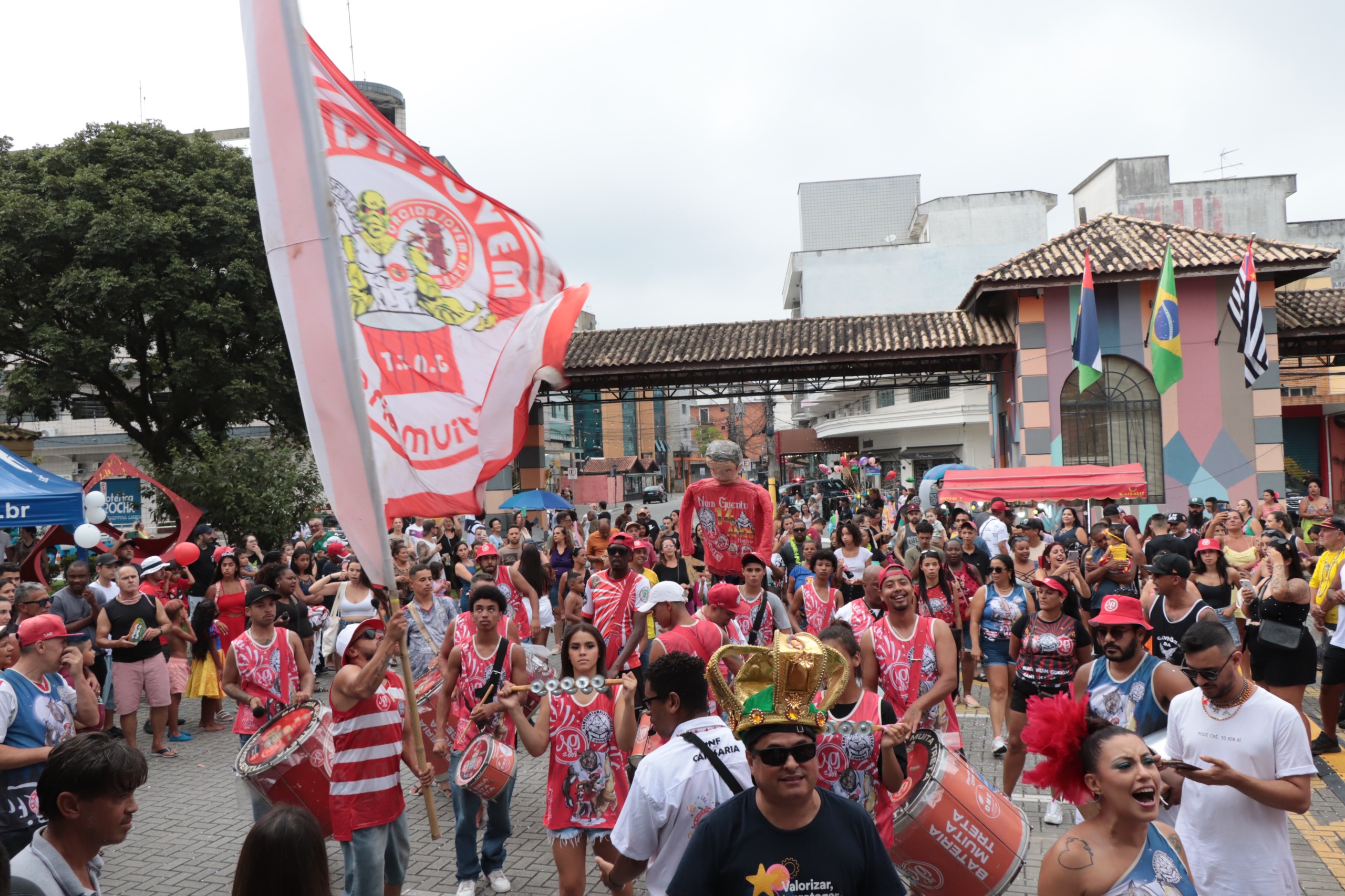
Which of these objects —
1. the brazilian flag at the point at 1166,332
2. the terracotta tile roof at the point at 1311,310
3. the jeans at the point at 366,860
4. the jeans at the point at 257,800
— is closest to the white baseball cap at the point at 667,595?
the jeans at the point at 366,860

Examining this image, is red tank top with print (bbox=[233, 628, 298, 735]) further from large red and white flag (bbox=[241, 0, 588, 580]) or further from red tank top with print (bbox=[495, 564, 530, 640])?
large red and white flag (bbox=[241, 0, 588, 580])

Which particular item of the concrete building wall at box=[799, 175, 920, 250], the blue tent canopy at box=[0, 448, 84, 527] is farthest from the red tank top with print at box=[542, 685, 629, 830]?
the concrete building wall at box=[799, 175, 920, 250]

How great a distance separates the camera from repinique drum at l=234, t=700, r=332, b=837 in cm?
489

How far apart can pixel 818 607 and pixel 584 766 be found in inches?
166

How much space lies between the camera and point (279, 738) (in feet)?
16.5

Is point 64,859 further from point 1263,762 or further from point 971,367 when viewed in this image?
point 971,367

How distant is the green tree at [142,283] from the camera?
23.5 metres

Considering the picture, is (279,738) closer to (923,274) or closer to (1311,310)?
(1311,310)

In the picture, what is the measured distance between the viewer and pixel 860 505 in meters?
26.2

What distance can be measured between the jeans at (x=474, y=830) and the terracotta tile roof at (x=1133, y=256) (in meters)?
17.8

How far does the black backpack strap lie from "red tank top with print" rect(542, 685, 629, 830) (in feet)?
4.43

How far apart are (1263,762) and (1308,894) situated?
2402 millimetres

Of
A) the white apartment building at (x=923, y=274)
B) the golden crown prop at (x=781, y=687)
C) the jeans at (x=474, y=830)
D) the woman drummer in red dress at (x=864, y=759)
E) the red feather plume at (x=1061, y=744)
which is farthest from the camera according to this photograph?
the white apartment building at (x=923, y=274)

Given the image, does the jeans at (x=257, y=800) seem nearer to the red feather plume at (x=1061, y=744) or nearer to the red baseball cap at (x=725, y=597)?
the red baseball cap at (x=725, y=597)
